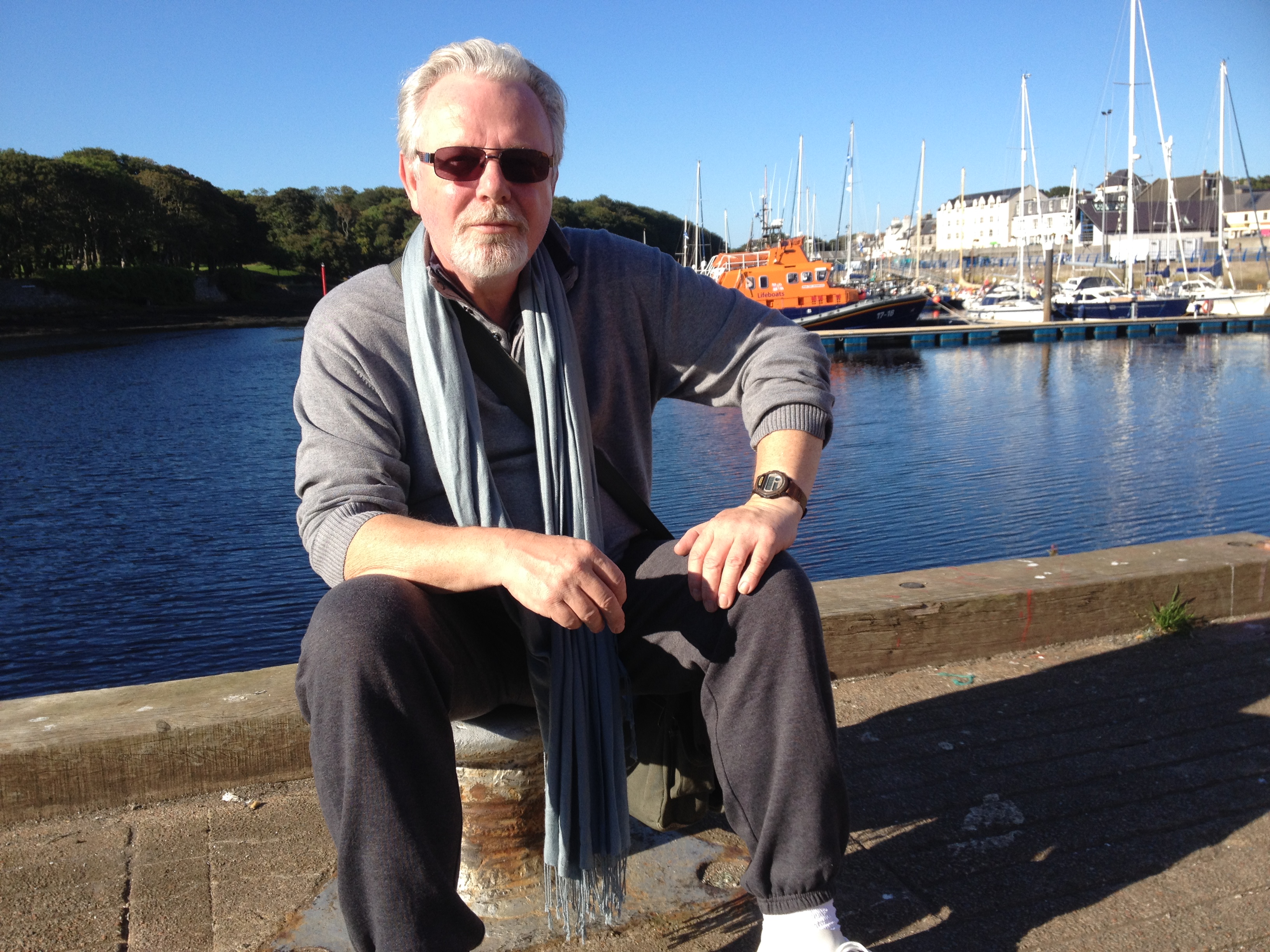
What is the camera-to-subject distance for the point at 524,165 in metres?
1.78

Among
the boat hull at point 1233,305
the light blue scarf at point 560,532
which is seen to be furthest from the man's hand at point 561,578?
the boat hull at point 1233,305

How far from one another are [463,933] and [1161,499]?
380 inches

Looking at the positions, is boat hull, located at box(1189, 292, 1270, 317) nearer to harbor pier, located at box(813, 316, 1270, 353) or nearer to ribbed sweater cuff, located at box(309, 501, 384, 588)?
→ harbor pier, located at box(813, 316, 1270, 353)

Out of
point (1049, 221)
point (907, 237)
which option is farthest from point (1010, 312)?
point (907, 237)

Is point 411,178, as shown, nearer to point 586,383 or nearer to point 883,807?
point 586,383

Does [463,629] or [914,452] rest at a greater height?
[463,629]

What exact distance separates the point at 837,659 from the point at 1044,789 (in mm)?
685

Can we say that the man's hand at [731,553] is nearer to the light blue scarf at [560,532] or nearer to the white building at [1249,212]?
the light blue scarf at [560,532]

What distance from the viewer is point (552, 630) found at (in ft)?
5.10

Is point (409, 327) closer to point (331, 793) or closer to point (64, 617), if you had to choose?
point (331, 793)

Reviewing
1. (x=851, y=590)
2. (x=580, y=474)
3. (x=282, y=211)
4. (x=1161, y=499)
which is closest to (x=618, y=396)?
(x=580, y=474)

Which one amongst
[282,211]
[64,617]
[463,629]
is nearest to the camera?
[463,629]

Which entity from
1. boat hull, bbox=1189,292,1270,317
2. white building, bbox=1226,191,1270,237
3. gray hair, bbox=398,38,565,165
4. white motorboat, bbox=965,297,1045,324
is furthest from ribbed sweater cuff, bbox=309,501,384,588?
white building, bbox=1226,191,1270,237

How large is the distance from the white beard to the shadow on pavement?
1.19 meters
